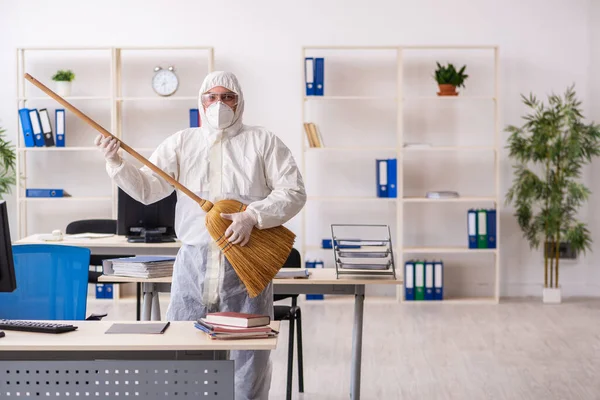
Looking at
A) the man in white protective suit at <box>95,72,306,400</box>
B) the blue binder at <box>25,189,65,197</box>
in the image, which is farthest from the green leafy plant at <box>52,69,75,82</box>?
the man in white protective suit at <box>95,72,306,400</box>

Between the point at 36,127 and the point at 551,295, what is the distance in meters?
4.32

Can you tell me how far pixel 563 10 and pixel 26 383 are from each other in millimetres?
5836

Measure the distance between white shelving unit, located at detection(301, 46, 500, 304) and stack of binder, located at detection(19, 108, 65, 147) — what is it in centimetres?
195

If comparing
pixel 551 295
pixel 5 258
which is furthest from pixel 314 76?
pixel 5 258

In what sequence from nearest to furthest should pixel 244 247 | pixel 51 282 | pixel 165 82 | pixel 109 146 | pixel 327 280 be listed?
pixel 109 146 < pixel 244 247 < pixel 51 282 < pixel 327 280 < pixel 165 82

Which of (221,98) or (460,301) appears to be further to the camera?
(460,301)

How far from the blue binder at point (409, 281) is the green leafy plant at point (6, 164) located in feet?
10.7

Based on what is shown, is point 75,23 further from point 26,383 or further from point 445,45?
point 26,383

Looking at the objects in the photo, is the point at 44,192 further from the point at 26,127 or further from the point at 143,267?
the point at 143,267

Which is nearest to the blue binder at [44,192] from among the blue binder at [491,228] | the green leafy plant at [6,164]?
the green leafy plant at [6,164]

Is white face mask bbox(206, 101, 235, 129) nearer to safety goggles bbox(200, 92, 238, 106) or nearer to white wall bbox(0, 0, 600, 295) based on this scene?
safety goggles bbox(200, 92, 238, 106)

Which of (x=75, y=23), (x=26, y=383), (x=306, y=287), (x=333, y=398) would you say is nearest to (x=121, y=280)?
(x=306, y=287)

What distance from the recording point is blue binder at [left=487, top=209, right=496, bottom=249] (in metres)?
6.98

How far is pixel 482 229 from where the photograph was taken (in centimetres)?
699
